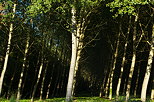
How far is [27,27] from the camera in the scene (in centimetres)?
2017

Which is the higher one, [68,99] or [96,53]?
[96,53]

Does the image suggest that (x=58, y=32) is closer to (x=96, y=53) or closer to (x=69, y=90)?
(x=96, y=53)

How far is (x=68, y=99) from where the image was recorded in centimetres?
1164

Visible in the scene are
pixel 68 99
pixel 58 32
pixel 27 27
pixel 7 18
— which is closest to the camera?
pixel 68 99

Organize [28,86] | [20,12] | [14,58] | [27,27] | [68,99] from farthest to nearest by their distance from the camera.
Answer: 1. [28,86]
2. [14,58]
3. [27,27]
4. [20,12]
5. [68,99]

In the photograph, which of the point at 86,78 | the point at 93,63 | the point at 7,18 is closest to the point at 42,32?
the point at 7,18

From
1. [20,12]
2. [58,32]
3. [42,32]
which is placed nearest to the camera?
[20,12]

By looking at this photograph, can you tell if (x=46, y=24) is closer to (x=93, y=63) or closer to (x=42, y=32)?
(x=42, y=32)

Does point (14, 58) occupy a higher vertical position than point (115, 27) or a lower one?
lower

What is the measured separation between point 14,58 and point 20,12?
45.6 feet

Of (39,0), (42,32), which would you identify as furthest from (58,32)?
(39,0)

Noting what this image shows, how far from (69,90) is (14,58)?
62.3 ft

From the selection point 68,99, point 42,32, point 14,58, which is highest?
point 42,32

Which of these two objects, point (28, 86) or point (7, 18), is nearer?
point (7, 18)
